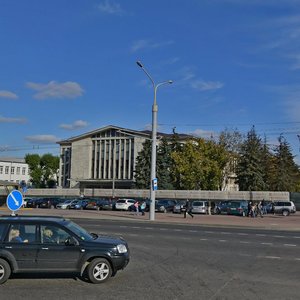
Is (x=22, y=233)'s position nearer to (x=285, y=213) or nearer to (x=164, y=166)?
(x=285, y=213)

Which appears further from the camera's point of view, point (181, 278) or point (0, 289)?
point (181, 278)

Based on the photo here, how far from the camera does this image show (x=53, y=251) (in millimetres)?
9625

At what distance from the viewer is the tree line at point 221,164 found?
71.5 m

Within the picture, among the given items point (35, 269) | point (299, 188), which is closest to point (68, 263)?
point (35, 269)

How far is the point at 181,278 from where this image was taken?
10.6m

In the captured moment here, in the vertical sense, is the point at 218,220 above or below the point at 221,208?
below

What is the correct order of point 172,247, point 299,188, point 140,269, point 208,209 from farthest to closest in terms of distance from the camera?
point 299,188 < point 208,209 < point 172,247 < point 140,269

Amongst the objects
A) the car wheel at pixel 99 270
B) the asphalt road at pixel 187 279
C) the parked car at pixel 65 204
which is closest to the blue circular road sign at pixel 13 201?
the asphalt road at pixel 187 279

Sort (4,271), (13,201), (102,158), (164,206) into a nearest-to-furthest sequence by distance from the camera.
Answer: (4,271) → (13,201) → (164,206) → (102,158)

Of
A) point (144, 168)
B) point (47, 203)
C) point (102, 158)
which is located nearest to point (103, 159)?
point (102, 158)

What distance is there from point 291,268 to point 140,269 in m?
3.88

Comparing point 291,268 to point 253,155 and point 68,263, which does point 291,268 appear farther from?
point 253,155

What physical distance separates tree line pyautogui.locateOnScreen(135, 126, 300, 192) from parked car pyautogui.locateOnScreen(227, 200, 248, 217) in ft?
62.9

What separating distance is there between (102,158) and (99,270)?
95.9 m
